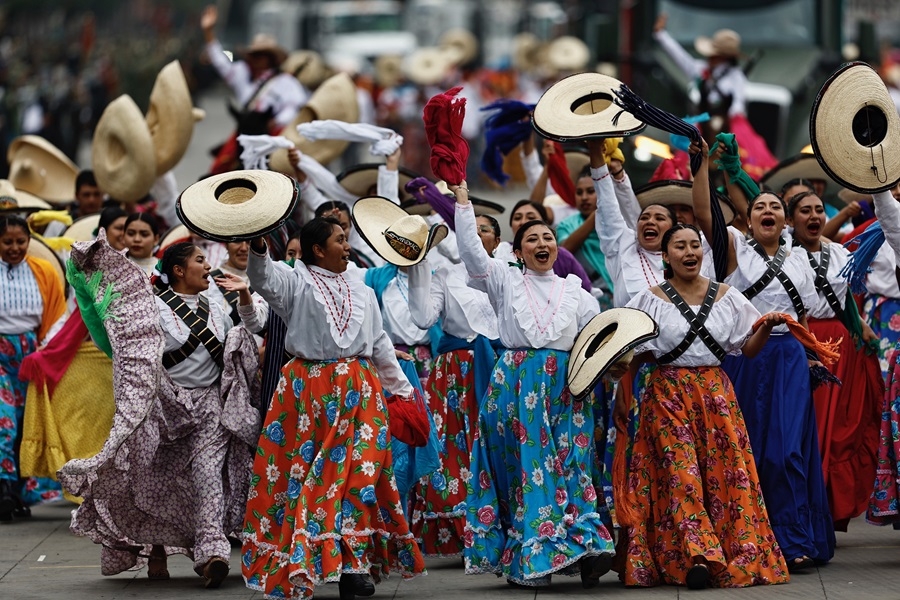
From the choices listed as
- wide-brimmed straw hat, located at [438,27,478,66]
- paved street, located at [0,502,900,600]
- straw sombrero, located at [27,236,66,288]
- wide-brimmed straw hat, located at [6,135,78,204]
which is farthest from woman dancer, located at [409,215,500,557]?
wide-brimmed straw hat, located at [438,27,478,66]

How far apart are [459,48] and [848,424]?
3149 centimetres

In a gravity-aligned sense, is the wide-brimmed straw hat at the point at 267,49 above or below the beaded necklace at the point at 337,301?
above

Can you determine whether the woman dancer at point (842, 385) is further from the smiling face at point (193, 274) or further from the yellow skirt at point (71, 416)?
the yellow skirt at point (71, 416)

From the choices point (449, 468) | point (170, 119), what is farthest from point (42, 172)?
point (449, 468)

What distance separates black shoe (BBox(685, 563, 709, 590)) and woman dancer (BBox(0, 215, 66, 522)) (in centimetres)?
427

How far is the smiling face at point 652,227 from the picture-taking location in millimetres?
9492

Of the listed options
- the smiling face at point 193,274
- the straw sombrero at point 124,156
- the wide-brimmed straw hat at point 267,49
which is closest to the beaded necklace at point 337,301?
the smiling face at point 193,274

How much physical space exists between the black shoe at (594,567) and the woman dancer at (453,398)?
0.94m

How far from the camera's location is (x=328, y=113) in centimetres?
1321

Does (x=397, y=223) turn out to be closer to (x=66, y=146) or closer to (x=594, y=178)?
→ (x=594, y=178)

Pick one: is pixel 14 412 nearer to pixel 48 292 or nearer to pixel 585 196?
pixel 48 292

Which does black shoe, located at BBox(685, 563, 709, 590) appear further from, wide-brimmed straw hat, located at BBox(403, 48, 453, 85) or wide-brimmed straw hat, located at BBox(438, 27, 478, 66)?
wide-brimmed straw hat, located at BBox(438, 27, 478, 66)

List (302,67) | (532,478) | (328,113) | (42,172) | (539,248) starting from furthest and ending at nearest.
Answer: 1. (302,67)
2. (42,172)
3. (328,113)
4. (539,248)
5. (532,478)

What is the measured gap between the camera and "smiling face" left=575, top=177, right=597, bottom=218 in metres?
11.2
